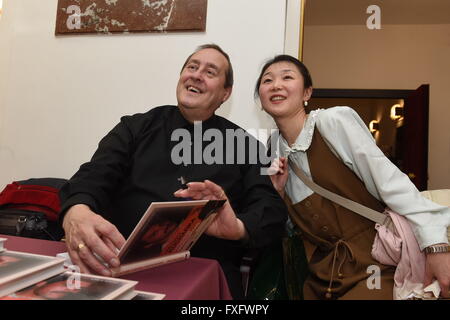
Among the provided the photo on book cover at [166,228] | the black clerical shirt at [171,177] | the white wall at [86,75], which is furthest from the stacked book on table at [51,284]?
the white wall at [86,75]

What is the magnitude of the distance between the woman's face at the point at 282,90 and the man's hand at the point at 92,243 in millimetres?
901

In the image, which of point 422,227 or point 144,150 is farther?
point 144,150

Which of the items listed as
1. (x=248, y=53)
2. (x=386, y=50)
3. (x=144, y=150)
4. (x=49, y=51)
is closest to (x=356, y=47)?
(x=386, y=50)

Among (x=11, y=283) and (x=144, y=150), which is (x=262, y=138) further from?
(x=11, y=283)

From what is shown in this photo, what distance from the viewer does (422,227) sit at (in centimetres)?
114

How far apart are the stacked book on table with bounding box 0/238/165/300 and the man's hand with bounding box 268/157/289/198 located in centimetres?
87

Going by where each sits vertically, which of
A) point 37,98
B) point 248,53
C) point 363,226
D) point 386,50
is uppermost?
point 386,50

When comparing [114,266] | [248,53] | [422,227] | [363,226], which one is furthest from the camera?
[248,53]

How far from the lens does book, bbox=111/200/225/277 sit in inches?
28.3

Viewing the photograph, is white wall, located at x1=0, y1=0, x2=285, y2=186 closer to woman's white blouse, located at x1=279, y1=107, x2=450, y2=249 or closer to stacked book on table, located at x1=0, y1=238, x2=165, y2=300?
woman's white blouse, located at x1=279, y1=107, x2=450, y2=249

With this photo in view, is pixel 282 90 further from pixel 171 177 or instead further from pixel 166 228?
pixel 166 228

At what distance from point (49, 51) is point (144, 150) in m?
1.55

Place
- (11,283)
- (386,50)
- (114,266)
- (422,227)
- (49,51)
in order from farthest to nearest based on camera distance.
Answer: (386,50) < (49,51) < (422,227) < (114,266) < (11,283)

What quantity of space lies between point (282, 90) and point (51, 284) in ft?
3.81
